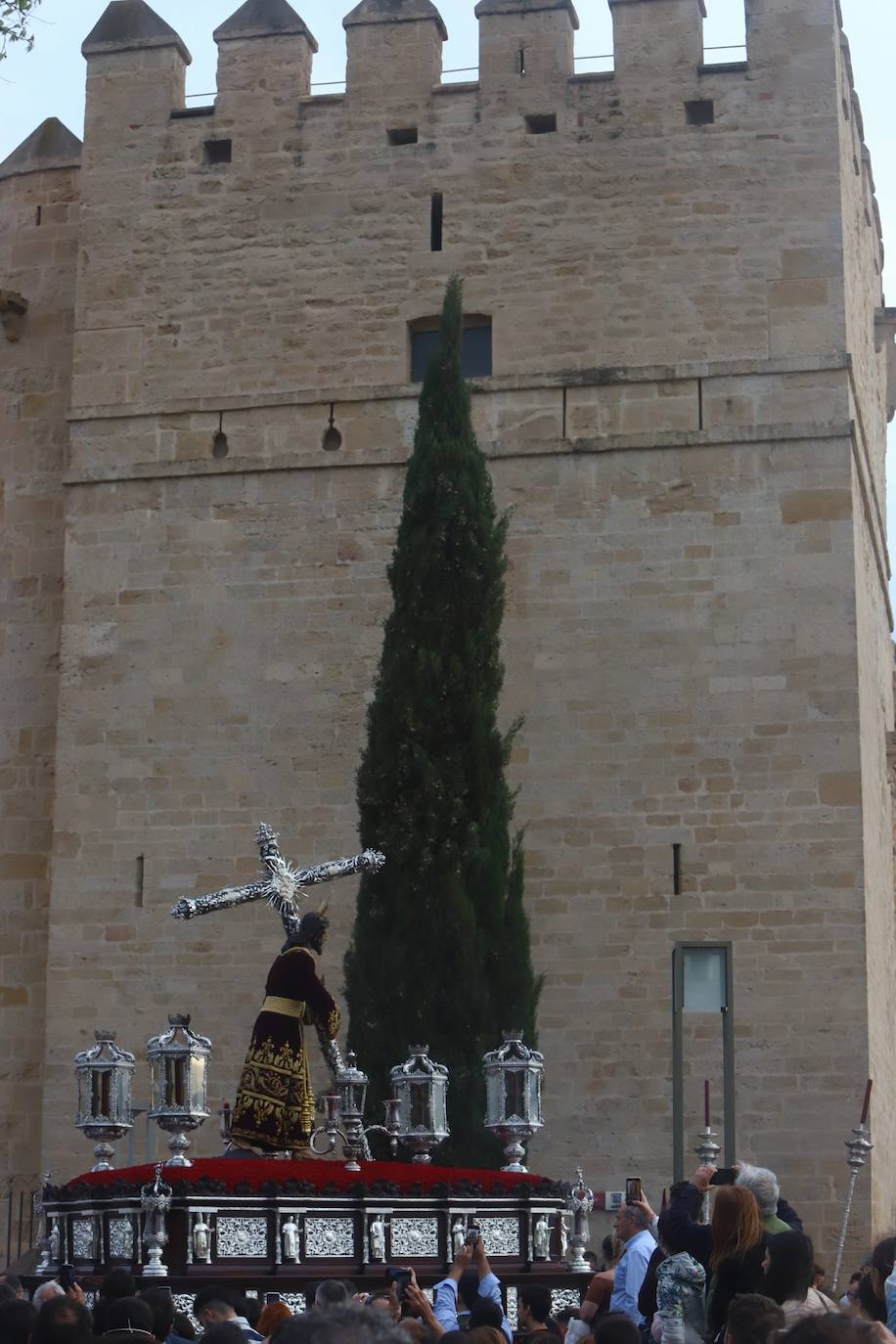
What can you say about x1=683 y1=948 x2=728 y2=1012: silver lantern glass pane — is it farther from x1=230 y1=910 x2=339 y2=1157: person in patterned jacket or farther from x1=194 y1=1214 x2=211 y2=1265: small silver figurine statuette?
x1=194 y1=1214 x2=211 y2=1265: small silver figurine statuette

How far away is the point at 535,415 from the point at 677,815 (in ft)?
11.6

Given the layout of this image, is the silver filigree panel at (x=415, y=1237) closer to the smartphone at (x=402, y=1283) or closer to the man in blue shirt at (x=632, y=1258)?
the man in blue shirt at (x=632, y=1258)

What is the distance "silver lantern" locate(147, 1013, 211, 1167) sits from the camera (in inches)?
453

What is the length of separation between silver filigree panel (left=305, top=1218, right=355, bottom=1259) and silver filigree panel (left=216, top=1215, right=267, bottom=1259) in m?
0.23

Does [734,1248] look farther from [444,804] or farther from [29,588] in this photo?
[29,588]

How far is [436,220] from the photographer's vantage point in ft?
63.9

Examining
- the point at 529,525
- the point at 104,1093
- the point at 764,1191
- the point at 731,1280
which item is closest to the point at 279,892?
the point at 104,1093

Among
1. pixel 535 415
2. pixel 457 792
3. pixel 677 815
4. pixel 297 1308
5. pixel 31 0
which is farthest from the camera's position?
pixel 535 415

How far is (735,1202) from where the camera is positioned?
22.7 ft

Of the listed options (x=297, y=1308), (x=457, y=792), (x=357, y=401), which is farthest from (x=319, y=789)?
(x=297, y=1308)

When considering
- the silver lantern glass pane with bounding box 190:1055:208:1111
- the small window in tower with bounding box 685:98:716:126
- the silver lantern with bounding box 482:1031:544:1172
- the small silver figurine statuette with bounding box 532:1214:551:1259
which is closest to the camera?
the small silver figurine statuette with bounding box 532:1214:551:1259

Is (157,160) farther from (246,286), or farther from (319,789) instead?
(319,789)

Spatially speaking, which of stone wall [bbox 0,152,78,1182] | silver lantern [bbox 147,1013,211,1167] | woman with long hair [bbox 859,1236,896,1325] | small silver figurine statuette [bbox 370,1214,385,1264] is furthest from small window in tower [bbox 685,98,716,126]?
woman with long hair [bbox 859,1236,896,1325]

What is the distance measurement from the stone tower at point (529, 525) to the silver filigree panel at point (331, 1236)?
6534mm
